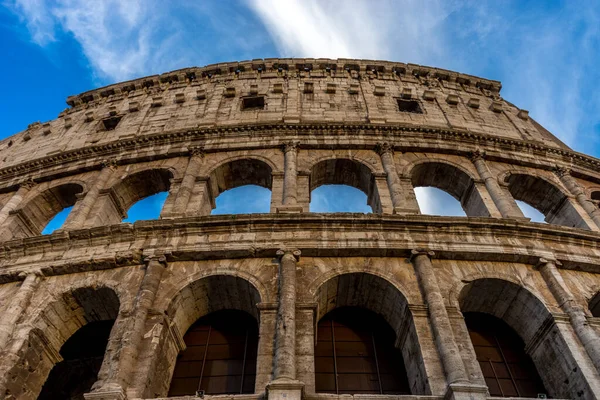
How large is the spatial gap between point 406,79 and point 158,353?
1501cm

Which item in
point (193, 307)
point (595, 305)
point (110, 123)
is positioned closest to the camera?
point (193, 307)

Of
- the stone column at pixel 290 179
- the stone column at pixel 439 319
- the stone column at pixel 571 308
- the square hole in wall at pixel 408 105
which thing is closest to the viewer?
the stone column at pixel 439 319

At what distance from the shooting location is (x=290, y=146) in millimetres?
14281

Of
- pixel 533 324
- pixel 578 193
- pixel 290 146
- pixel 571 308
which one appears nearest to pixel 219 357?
pixel 533 324

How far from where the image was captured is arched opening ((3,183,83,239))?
14.0 meters

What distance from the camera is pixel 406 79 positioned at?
64.5 ft

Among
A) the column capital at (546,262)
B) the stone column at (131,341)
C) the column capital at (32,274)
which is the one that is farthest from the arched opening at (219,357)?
the column capital at (546,262)

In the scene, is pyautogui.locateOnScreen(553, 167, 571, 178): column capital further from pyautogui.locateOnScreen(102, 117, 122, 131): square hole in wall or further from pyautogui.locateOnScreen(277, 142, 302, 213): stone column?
pyautogui.locateOnScreen(102, 117, 122, 131): square hole in wall

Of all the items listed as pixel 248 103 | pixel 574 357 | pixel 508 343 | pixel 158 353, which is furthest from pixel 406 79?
pixel 158 353

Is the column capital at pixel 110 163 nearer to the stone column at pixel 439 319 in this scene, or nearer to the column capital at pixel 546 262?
the stone column at pixel 439 319

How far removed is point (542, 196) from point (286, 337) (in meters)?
10.2

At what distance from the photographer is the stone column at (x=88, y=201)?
41.0 feet

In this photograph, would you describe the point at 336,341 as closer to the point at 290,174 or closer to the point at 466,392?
the point at 466,392

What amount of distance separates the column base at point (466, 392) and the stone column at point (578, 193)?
7686 mm
